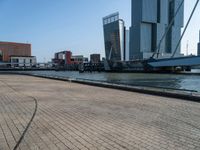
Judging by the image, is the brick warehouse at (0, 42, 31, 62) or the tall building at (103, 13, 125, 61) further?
the brick warehouse at (0, 42, 31, 62)

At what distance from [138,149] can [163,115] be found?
306cm

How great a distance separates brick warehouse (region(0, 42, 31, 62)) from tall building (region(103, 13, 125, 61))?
53120mm

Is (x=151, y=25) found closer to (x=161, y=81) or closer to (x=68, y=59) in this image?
(x=68, y=59)

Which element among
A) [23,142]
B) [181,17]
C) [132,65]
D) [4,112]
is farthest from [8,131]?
[181,17]

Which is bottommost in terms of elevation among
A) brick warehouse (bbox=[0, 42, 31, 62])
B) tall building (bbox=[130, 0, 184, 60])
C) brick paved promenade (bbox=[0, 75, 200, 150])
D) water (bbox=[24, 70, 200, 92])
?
water (bbox=[24, 70, 200, 92])

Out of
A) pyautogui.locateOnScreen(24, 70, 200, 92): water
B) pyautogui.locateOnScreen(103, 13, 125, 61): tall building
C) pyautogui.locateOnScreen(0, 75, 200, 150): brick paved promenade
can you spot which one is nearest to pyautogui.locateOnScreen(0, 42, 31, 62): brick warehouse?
pyautogui.locateOnScreen(103, 13, 125, 61): tall building

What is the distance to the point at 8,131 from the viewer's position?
17.3 ft

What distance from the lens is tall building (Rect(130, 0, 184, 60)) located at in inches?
4783

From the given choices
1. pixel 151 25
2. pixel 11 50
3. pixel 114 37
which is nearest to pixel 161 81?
pixel 114 37

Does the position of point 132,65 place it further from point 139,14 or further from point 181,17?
point 181,17

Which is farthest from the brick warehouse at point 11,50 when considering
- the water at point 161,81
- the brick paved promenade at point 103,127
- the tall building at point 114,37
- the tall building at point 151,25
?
the brick paved promenade at point 103,127

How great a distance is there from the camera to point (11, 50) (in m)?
144

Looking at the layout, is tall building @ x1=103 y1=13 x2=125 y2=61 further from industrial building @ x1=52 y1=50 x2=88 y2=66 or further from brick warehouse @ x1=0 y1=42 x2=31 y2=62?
brick warehouse @ x1=0 y1=42 x2=31 y2=62

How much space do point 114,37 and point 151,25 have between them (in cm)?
2143
